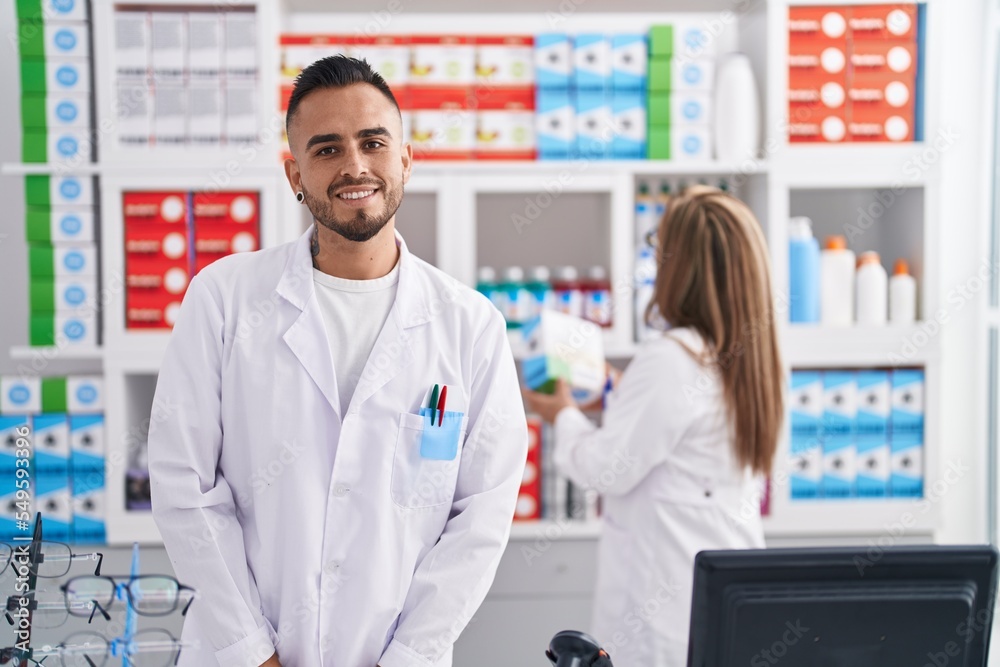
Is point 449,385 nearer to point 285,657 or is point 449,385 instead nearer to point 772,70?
point 285,657

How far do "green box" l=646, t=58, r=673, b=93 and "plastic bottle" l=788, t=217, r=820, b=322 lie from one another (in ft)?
1.97

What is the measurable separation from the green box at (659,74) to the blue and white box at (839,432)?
3.41 ft

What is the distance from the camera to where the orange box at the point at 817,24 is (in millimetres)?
2615

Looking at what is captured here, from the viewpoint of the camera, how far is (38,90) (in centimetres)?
248

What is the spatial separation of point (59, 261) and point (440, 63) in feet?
4.19

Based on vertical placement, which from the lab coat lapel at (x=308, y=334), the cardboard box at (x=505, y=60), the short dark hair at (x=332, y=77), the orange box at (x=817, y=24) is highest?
the orange box at (x=817, y=24)

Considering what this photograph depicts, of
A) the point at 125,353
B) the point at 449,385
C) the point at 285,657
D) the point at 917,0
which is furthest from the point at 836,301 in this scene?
the point at 125,353

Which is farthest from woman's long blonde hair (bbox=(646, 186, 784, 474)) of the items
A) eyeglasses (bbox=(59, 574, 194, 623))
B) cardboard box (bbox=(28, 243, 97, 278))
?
cardboard box (bbox=(28, 243, 97, 278))

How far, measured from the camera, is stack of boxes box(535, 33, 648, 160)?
2.57m

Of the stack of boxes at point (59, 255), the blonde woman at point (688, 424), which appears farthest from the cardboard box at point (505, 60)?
the stack of boxes at point (59, 255)

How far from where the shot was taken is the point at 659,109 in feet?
8.56

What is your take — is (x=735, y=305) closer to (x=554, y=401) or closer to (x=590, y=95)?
(x=554, y=401)

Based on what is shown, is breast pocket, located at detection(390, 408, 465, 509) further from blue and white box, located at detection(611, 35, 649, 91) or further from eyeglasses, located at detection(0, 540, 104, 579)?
blue and white box, located at detection(611, 35, 649, 91)

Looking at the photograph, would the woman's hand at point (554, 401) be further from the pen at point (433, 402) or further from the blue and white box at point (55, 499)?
the blue and white box at point (55, 499)
